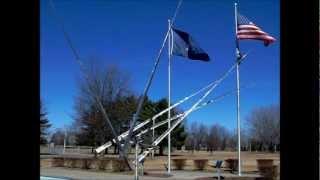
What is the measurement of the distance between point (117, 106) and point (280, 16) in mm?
33557

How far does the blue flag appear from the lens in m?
23.4

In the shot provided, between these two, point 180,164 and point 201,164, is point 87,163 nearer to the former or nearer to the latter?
point 180,164

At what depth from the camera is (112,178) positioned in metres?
22.3

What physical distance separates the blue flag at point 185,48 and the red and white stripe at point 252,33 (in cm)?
224

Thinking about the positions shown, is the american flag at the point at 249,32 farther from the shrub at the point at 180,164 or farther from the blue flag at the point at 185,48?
the shrub at the point at 180,164

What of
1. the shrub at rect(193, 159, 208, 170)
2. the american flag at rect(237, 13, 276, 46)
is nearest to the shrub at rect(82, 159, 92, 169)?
the shrub at rect(193, 159, 208, 170)

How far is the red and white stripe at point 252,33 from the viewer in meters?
19.4

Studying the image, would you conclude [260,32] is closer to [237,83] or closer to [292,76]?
[237,83]

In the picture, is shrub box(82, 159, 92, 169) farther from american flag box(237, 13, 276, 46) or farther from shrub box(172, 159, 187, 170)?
american flag box(237, 13, 276, 46)

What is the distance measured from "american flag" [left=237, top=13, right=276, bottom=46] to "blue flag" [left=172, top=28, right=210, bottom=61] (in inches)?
80.4

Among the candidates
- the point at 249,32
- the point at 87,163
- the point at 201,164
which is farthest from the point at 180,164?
the point at 249,32

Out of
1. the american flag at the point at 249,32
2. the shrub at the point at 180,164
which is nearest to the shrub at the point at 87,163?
the shrub at the point at 180,164
